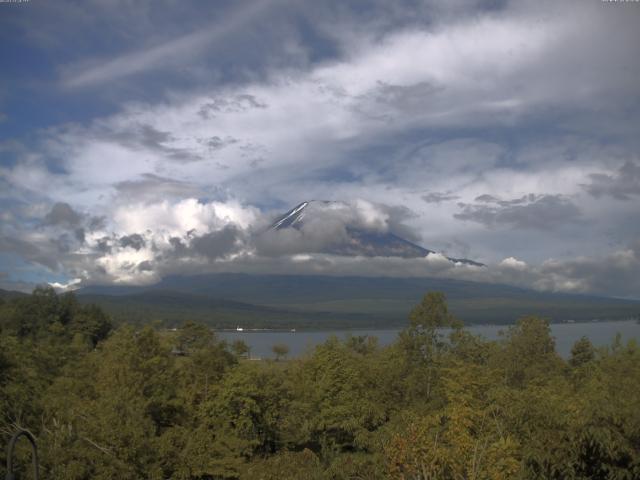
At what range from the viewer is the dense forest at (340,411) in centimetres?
1396

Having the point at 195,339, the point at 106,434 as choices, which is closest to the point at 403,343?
the point at 106,434

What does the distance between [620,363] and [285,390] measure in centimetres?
2226

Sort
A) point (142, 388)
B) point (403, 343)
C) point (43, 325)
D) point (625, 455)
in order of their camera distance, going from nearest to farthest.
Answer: point (625, 455) < point (142, 388) < point (403, 343) < point (43, 325)

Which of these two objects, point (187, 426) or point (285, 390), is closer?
point (187, 426)

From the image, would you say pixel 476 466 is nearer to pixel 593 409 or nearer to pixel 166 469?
pixel 593 409

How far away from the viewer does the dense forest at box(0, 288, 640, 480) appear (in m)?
14.0

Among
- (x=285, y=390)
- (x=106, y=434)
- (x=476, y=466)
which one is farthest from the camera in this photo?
(x=285, y=390)

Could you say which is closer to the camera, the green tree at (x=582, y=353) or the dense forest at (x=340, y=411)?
the dense forest at (x=340, y=411)

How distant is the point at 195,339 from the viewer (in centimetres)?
6072

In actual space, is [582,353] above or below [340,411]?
above

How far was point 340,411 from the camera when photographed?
36531mm

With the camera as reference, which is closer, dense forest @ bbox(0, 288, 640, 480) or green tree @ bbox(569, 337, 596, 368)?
dense forest @ bbox(0, 288, 640, 480)

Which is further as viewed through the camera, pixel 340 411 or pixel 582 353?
pixel 582 353

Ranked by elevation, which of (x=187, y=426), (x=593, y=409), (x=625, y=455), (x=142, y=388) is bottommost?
(x=187, y=426)
